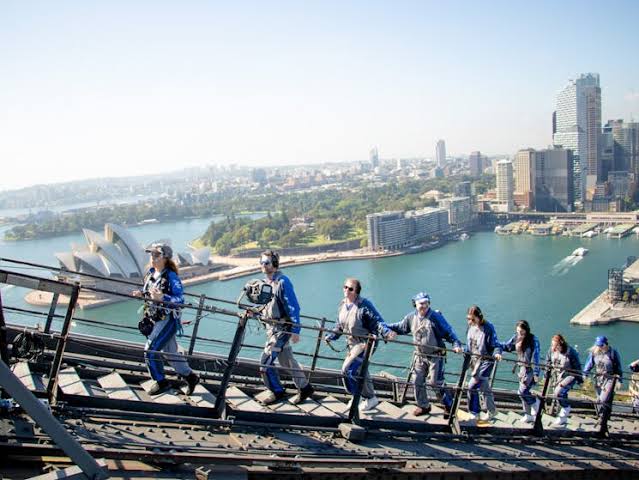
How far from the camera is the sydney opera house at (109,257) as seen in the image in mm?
24375

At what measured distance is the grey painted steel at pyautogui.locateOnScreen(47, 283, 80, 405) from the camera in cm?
164

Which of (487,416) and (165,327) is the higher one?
(165,327)

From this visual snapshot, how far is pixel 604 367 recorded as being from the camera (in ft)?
10.0

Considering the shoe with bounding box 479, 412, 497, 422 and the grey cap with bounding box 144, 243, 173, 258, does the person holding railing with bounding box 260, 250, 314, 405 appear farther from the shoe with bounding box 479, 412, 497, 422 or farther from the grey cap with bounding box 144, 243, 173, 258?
the shoe with bounding box 479, 412, 497, 422

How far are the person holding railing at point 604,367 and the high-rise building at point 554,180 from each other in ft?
151

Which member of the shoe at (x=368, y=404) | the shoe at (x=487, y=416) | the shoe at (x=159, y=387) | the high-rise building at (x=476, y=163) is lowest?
the shoe at (x=487, y=416)

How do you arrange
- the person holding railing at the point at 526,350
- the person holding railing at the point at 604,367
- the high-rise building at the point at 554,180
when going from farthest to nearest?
1. the high-rise building at the point at 554,180
2. the person holding railing at the point at 604,367
3. the person holding railing at the point at 526,350

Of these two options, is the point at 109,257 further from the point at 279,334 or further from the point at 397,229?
the point at 279,334

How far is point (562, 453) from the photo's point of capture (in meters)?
2.34

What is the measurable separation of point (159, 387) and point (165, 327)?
0.19 meters

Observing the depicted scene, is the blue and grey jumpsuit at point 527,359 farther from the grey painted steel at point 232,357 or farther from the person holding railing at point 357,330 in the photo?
Answer: the grey painted steel at point 232,357

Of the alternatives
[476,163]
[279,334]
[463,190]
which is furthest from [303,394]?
[476,163]

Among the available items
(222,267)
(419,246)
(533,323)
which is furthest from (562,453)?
(419,246)

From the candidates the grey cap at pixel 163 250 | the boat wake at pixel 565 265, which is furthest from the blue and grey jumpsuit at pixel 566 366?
the boat wake at pixel 565 265
